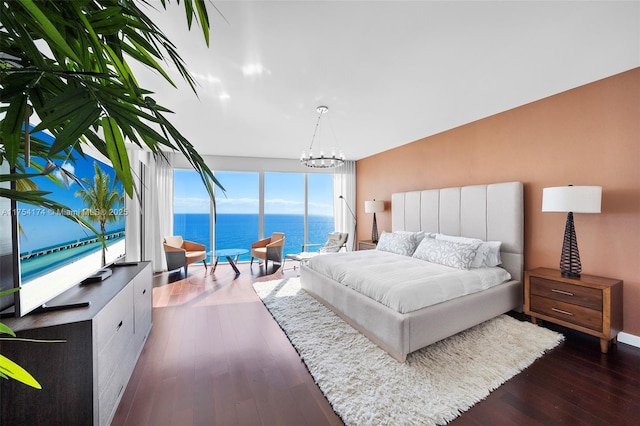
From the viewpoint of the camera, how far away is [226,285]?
440cm

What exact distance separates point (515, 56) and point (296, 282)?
388 cm

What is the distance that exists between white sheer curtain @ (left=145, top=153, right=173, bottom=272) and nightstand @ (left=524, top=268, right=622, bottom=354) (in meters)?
5.93

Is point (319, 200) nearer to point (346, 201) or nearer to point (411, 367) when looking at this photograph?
point (346, 201)

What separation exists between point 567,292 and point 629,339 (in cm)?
66

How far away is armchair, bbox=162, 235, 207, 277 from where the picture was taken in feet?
15.6

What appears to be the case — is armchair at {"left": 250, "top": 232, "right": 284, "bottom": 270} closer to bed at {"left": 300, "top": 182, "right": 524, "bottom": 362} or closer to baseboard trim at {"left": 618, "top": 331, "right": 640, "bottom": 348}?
bed at {"left": 300, "top": 182, "right": 524, "bottom": 362}

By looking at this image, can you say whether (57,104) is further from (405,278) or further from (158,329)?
(158,329)

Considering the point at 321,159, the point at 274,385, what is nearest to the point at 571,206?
the point at 321,159

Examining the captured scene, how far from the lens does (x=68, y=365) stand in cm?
132

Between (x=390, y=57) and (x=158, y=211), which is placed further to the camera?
(x=158, y=211)

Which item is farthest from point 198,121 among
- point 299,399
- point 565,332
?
point 565,332

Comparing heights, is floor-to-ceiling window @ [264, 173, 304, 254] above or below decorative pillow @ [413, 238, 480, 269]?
above

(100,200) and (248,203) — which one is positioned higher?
Result: (248,203)

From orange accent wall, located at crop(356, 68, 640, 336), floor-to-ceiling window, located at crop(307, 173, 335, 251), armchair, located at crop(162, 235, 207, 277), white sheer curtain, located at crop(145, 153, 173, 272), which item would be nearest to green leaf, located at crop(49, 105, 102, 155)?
orange accent wall, located at crop(356, 68, 640, 336)
